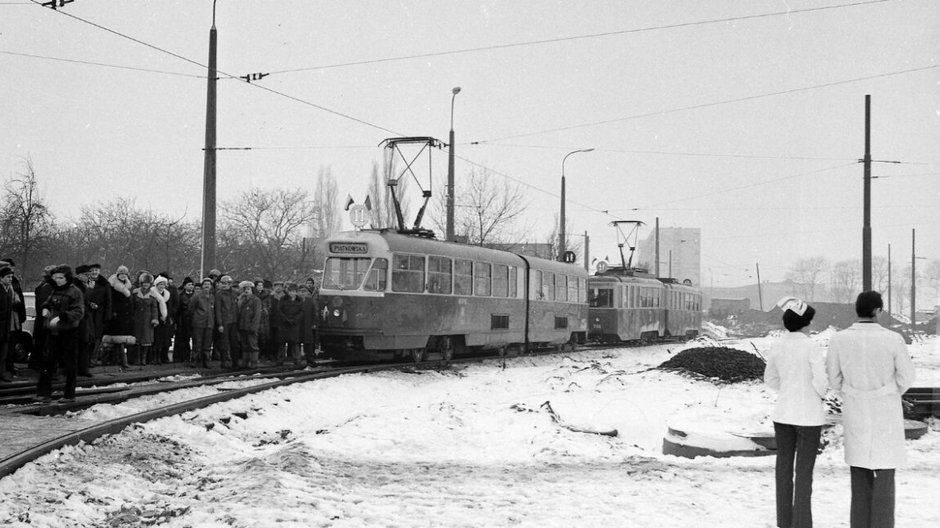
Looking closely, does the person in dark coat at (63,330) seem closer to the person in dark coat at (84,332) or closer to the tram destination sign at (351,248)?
the person in dark coat at (84,332)

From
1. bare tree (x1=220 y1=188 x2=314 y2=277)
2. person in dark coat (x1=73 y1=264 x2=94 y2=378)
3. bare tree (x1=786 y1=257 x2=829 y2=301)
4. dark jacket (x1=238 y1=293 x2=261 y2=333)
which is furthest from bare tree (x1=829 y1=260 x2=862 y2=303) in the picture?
person in dark coat (x1=73 y1=264 x2=94 y2=378)

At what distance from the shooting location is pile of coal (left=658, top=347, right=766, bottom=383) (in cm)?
1379

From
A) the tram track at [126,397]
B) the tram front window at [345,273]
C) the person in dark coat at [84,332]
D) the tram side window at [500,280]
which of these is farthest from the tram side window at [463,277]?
the person in dark coat at [84,332]

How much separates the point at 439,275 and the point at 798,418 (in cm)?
1267

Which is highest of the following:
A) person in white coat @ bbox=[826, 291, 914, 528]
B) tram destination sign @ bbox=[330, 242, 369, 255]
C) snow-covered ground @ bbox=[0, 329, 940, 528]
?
tram destination sign @ bbox=[330, 242, 369, 255]

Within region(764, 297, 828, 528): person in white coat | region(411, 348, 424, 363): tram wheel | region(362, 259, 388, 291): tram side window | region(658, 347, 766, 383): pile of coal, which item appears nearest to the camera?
region(764, 297, 828, 528): person in white coat

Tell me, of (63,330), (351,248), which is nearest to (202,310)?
(351,248)

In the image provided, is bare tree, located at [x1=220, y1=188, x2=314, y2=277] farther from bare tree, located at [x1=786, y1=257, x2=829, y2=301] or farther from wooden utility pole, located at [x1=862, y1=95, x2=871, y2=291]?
→ bare tree, located at [x1=786, y1=257, x2=829, y2=301]

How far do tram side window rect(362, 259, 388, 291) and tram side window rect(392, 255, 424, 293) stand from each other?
7.7 inches

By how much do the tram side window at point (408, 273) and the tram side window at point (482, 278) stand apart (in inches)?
93.9

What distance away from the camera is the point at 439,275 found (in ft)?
60.7

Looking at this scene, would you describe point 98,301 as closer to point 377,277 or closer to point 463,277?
point 377,277

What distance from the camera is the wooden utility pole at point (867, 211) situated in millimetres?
21453

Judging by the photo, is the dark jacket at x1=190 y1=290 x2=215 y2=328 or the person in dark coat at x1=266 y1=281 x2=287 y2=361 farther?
the person in dark coat at x1=266 y1=281 x2=287 y2=361
